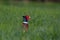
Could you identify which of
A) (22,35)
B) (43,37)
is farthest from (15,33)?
(43,37)

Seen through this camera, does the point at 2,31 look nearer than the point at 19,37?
No

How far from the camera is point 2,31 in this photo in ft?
15.1

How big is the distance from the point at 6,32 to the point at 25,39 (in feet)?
1.77

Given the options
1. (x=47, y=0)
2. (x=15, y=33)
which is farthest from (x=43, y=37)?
(x=47, y=0)

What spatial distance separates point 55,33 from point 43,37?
36 cm

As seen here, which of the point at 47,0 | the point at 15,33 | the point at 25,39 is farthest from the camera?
the point at 47,0

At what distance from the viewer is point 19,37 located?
423 centimetres

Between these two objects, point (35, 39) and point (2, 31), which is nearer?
point (35, 39)

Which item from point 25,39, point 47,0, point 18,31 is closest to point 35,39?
point 25,39

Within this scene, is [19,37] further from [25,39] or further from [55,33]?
[55,33]

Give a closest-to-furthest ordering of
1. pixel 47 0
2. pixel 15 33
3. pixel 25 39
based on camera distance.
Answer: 1. pixel 25 39
2. pixel 15 33
3. pixel 47 0

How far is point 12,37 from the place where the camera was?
4.20 m

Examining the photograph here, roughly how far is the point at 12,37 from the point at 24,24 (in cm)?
29

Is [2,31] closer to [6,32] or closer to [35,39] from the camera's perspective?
[6,32]
